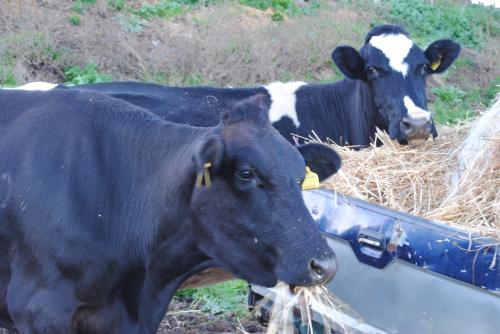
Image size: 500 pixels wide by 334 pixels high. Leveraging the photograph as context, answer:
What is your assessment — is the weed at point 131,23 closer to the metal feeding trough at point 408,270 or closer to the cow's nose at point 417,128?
the cow's nose at point 417,128

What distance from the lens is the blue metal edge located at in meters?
3.72

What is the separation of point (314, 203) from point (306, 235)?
3.36 feet

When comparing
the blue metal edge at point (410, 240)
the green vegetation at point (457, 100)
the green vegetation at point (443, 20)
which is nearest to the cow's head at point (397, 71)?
the blue metal edge at point (410, 240)

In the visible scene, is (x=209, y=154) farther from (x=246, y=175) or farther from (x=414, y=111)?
(x=414, y=111)

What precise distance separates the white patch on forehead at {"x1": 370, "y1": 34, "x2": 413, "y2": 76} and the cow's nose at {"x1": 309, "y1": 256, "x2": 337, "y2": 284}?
12.2 ft

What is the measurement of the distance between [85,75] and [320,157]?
8.19 metres

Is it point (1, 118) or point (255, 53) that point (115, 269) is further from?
point (255, 53)

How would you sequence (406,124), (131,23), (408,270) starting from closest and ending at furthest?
(408,270), (406,124), (131,23)

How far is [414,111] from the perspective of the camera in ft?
21.6

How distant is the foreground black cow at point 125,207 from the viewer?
3.75 metres

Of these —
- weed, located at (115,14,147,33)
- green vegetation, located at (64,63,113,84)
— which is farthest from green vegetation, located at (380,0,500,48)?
green vegetation, located at (64,63,113,84)

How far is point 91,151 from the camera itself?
422 centimetres

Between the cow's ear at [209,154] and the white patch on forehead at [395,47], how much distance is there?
3647 mm

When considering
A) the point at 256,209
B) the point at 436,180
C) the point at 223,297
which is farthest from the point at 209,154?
the point at 223,297
